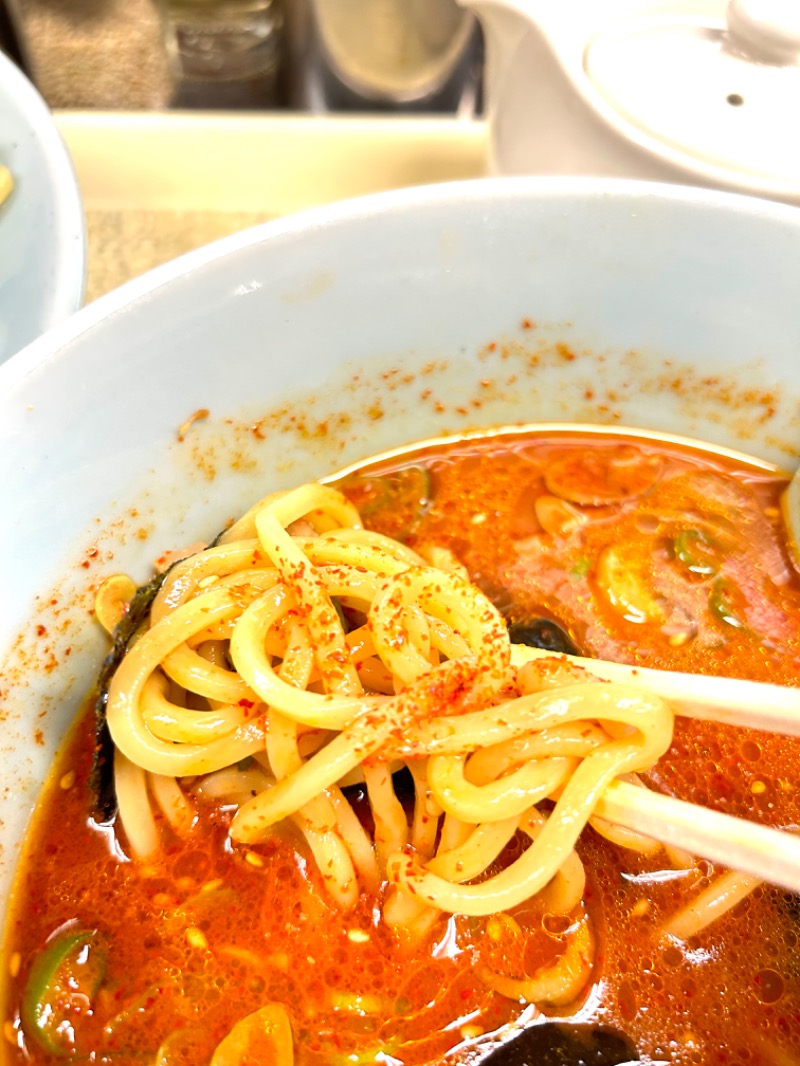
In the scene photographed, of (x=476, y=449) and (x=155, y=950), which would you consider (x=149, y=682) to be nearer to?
(x=155, y=950)

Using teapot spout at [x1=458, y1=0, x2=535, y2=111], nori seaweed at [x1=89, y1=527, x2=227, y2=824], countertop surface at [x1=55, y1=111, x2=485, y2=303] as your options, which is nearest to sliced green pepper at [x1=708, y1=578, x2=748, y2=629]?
nori seaweed at [x1=89, y1=527, x2=227, y2=824]

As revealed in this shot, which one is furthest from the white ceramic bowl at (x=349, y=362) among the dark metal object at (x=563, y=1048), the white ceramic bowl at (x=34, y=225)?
the dark metal object at (x=563, y=1048)

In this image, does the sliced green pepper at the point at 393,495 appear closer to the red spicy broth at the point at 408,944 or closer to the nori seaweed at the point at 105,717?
the red spicy broth at the point at 408,944

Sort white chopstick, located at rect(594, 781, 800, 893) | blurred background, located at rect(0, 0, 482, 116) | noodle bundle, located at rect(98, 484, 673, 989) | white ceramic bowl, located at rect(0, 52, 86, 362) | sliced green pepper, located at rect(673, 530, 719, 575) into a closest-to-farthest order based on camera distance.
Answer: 1. white chopstick, located at rect(594, 781, 800, 893)
2. noodle bundle, located at rect(98, 484, 673, 989)
3. white ceramic bowl, located at rect(0, 52, 86, 362)
4. sliced green pepper, located at rect(673, 530, 719, 575)
5. blurred background, located at rect(0, 0, 482, 116)

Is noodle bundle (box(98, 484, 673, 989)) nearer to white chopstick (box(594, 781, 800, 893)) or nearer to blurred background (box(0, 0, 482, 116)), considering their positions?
white chopstick (box(594, 781, 800, 893))

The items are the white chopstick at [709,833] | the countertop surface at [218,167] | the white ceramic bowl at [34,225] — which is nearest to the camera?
the white chopstick at [709,833]

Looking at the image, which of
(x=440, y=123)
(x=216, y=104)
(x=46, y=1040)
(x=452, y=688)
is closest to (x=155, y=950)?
(x=46, y=1040)

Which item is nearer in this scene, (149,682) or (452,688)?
(452,688)
